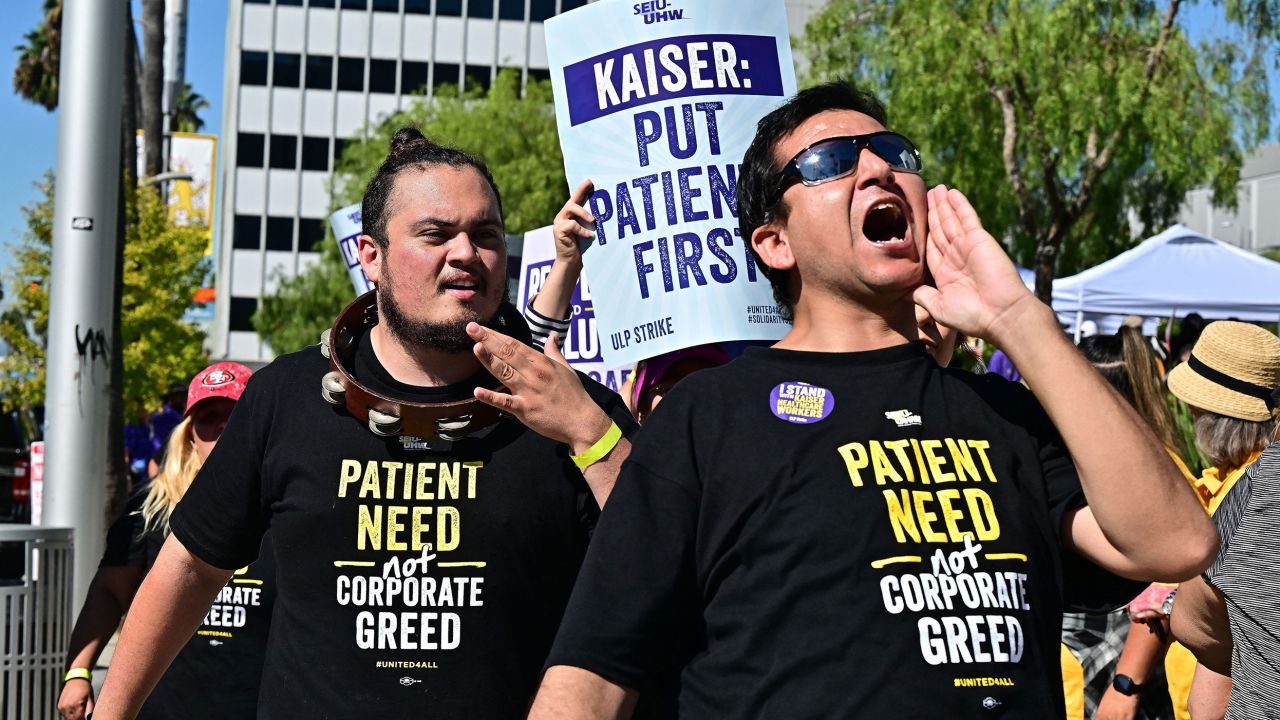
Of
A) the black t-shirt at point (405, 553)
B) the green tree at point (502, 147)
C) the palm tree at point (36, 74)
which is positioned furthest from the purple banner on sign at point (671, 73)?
the palm tree at point (36, 74)

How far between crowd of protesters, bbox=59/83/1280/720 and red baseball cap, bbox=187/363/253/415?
994 mm

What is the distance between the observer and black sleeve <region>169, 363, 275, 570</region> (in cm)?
326

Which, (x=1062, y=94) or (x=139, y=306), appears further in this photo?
(x=139, y=306)

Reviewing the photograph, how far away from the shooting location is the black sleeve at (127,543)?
5.10 meters

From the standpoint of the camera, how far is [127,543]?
16.8 feet

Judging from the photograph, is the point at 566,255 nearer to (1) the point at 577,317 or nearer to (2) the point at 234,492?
(2) the point at 234,492

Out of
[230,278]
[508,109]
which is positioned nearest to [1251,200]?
[508,109]

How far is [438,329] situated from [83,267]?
14.9 ft

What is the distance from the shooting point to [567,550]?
3129 mm

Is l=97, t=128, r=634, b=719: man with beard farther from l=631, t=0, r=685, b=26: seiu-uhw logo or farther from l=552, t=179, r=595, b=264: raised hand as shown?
l=631, t=0, r=685, b=26: seiu-uhw logo

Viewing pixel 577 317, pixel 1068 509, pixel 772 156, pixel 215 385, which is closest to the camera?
pixel 1068 509

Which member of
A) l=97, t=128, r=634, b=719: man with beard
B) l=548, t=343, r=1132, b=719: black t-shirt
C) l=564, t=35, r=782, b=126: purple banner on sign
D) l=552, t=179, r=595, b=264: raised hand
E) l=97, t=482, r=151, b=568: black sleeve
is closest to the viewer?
l=548, t=343, r=1132, b=719: black t-shirt

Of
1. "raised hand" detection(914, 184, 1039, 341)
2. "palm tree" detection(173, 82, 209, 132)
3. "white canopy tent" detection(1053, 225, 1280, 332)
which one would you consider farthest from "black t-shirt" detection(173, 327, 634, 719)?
"palm tree" detection(173, 82, 209, 132)

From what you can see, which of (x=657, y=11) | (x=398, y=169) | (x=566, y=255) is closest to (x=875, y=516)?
(x=398, y=169)
